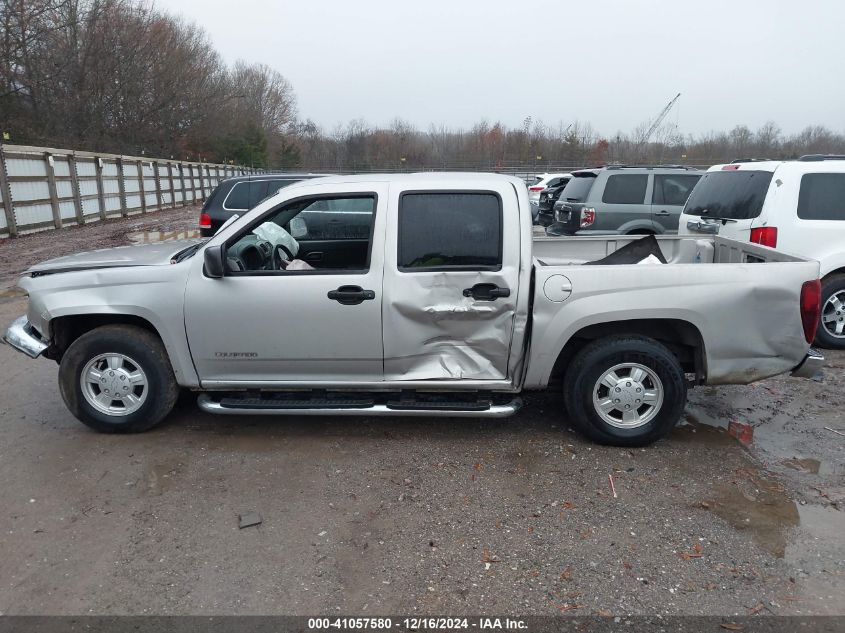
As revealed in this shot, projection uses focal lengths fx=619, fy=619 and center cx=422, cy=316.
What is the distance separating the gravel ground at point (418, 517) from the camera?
116 inches

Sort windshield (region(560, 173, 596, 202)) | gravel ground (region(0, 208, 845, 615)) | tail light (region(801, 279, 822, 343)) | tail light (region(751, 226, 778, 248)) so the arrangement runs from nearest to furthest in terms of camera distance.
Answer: gravel ground (region(0, 208, 845, 615)), tail light (region(801, 279, 822, 343)), tail light (region(751, 226, 778, 248)), windshield (region(560, 173, 596, 202))

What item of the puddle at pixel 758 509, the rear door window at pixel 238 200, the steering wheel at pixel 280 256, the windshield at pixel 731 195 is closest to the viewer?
the puddle at pixel 758 509

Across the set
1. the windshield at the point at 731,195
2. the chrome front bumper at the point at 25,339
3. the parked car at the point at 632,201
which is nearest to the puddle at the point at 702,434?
the windshield at the point at 731,195

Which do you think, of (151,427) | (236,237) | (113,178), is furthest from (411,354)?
(113,178)

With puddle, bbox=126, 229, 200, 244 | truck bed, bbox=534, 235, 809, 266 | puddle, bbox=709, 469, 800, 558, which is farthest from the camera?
puddle, bbox=126, 229, 200, 244

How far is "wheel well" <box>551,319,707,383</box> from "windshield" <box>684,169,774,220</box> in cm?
309

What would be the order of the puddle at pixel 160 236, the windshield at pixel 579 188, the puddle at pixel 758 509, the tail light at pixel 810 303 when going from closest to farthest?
the puddle at pixel 758 509 < the tail light at pixel 810 303 < the windshield at pixel 579 188 < the puddle at pixel 160 236

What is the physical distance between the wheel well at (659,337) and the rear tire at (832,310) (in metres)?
3.17

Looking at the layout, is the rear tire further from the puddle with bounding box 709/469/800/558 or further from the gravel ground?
the puddle with bounding box 709/469/800/558

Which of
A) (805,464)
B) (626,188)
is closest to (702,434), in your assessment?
(805,464)

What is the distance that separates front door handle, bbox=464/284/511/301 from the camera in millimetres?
4168

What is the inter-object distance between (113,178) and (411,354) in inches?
879

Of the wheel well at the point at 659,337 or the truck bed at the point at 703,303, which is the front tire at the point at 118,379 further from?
the wheel well at the point at 659,337

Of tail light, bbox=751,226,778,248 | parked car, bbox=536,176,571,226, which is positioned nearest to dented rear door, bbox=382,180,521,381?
tail light, bbox=751,226,778,248
